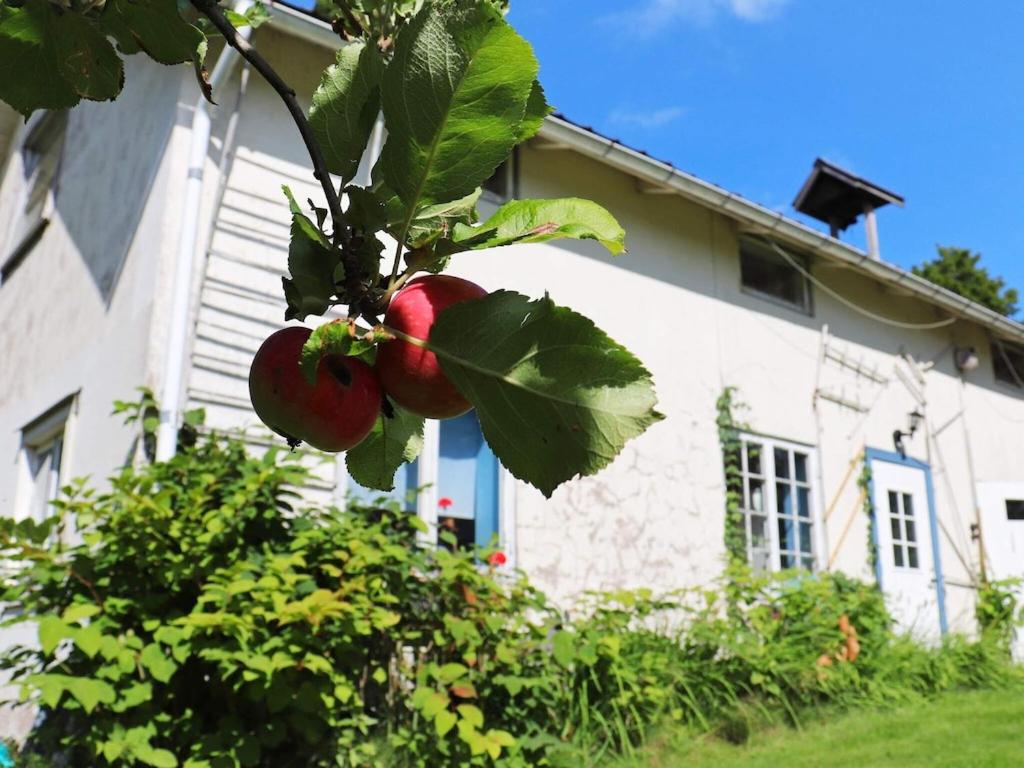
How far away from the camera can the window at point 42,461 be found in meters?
6.18

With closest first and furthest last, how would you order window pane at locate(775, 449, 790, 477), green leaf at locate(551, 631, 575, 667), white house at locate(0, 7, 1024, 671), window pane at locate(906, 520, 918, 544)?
green leaf at locate(551, 631, 575, 667)
white house at locate(0, 7, 1024, 671)
window pane at locate(775, 449, 790, 477)
window pane at locate(906, 520, 918, 544)

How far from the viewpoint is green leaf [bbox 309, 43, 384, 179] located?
1.96ft

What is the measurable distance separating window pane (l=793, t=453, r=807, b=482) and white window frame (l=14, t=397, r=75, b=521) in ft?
18.9

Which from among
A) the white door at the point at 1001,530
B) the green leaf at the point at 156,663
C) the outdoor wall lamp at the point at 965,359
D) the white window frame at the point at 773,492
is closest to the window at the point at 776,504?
the white window frame at the point at 773,492

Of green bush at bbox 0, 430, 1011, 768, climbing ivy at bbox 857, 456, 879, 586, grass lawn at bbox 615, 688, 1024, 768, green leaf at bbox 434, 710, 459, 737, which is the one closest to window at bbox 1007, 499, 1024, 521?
climbing ivy at bbox 857, 456, 879, 586

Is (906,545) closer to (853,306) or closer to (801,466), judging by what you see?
(801,466)

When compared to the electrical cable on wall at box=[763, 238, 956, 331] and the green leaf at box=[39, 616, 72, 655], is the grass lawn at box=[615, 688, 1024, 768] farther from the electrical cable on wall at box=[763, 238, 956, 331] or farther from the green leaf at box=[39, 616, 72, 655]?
the electrical cable on wall at box=[763, 238, 956, 331]

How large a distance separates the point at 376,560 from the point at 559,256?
3.43 m

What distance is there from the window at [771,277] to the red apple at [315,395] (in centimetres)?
809

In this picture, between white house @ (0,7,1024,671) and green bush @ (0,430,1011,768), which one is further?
white house @ (0,7,1024,671)

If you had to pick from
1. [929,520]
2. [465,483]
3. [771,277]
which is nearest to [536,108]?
[465,483]

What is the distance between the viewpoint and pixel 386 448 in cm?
68

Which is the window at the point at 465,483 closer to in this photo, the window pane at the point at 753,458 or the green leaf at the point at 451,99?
the window pane at the point at 753,458

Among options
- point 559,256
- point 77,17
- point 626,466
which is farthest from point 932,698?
point 77,17
